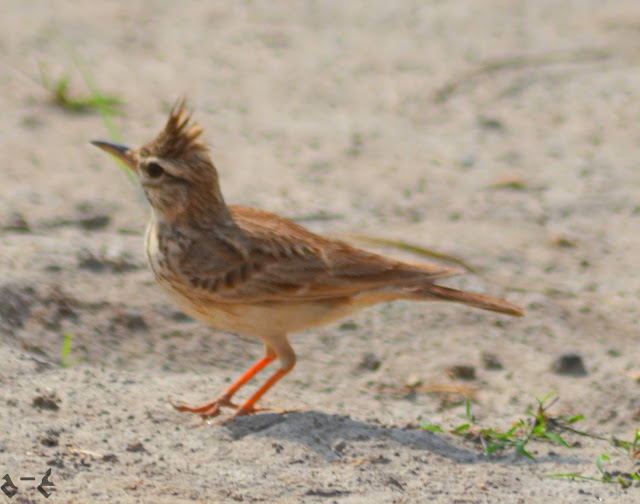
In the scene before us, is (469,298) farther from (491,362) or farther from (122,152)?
(122,152)

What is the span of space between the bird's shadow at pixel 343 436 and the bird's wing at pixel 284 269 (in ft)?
1.92

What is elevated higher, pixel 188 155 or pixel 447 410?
pixel 188 155

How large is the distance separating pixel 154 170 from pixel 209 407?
3.99 ft

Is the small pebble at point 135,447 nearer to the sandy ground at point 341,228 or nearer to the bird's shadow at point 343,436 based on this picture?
the sandy ground at point 341,228

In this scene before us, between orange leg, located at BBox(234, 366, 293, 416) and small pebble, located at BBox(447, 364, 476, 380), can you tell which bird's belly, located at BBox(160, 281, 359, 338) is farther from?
small pebble, located at BBox(447, 364, 476, 380)

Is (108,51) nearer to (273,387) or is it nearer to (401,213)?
(401,213)

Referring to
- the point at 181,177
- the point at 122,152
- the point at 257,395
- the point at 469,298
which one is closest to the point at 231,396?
the point at 257,395

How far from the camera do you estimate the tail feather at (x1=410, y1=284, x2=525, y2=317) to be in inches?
221

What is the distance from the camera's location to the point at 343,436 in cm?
525

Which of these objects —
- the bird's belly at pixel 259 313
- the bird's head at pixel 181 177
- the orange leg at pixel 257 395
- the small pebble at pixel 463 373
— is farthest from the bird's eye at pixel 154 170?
the small pebble at pixel 463 373

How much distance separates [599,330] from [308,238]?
1941 mm

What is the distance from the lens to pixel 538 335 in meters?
6.64

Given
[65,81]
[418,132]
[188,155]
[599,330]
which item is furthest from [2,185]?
[599,330]

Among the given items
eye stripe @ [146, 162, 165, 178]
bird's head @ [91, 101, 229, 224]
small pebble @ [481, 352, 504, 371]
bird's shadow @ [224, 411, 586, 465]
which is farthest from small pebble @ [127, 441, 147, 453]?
small pebble @ [481, 352, 504, 371]
